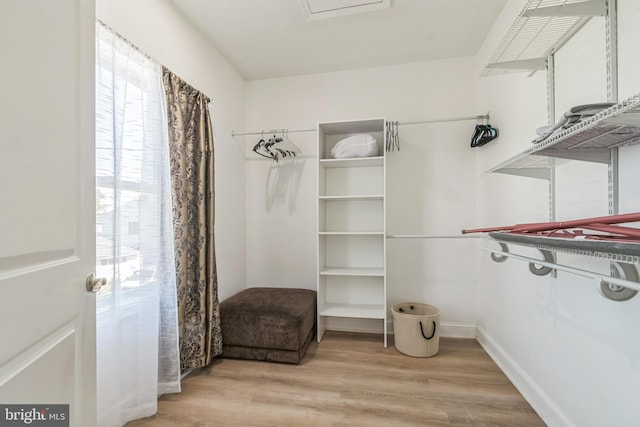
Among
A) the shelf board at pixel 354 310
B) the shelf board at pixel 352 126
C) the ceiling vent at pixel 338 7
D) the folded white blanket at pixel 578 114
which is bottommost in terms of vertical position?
the shelf board at pixel 354 310

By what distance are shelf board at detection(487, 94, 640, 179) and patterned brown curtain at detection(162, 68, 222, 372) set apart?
6.31ft

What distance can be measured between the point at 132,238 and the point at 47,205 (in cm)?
84

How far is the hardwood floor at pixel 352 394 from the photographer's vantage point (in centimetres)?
153

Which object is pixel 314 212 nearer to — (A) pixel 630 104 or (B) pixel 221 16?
(B) pixel 221 16

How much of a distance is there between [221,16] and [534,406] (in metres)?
3.32

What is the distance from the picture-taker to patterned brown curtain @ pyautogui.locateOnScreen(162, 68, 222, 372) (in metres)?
1.80

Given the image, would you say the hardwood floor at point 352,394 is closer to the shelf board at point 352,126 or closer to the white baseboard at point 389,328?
the white baseboard at point 389,328

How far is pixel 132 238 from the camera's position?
153cm

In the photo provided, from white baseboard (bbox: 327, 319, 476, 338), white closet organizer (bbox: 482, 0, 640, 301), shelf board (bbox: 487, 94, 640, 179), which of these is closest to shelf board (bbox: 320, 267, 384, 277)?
white baseboard (bbox: 327, 319, 476, 338)

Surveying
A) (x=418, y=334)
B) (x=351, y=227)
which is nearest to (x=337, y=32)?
(x=351, y=227)

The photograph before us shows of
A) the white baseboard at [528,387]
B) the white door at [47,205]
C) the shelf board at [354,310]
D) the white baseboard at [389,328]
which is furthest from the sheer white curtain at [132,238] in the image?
the white baseboard at [528,387]

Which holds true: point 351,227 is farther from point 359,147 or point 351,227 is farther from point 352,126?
point 352,126

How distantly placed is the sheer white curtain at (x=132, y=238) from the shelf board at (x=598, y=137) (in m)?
1.94

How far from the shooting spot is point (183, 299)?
72.8 inches
